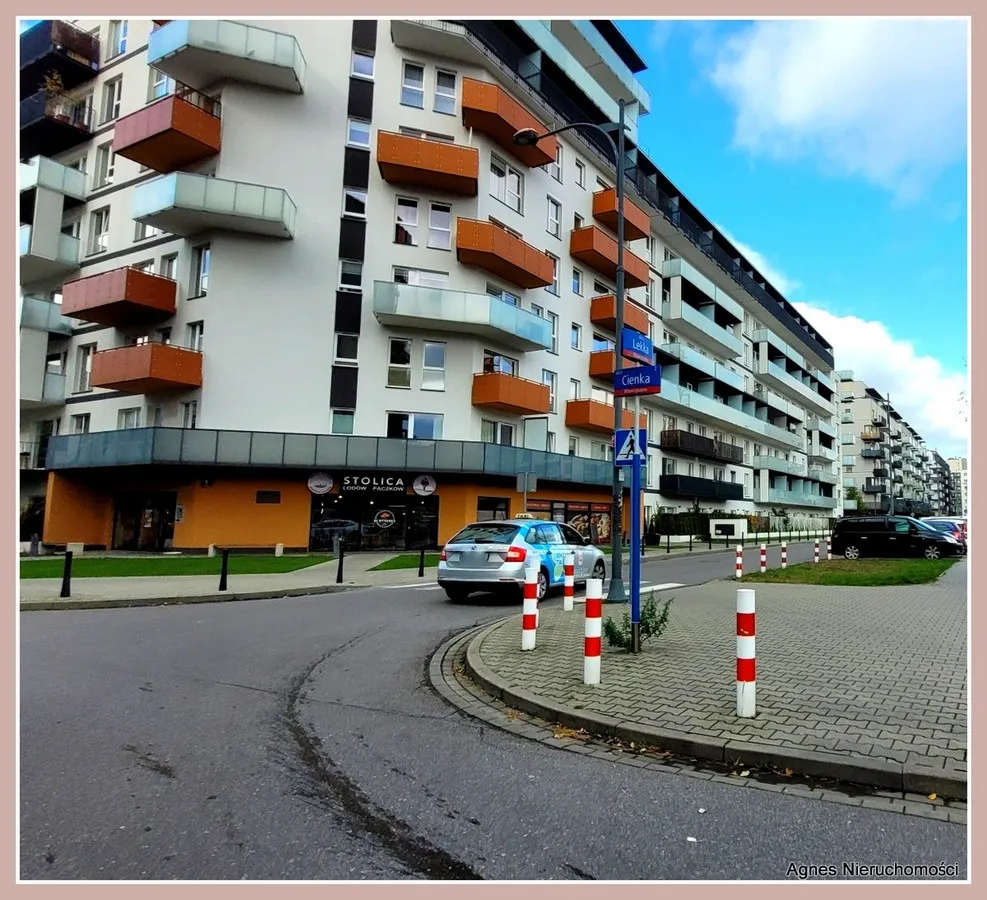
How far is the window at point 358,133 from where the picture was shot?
94.3 feet

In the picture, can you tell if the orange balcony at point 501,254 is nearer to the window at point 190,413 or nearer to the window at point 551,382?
the window at point 551,382

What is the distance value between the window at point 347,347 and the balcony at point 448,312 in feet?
4.38

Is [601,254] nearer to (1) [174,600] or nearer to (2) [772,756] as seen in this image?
(1) [174,600]

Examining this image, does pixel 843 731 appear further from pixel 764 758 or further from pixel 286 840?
pixel 286 840

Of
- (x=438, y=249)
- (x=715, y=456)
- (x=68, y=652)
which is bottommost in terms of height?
(x=68, y=652)

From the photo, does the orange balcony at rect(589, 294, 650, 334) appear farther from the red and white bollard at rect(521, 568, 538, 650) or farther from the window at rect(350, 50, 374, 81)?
the red and white bollard at rect(521, 568, 538, 650)

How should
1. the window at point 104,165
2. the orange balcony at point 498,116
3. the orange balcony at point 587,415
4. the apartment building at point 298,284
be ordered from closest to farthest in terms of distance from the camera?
the apartment building at point 298,284 < the orange balcony at point 498,116 < the window at point 104,165 < the orange balcony at point 587,415

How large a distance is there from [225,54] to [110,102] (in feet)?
35.0

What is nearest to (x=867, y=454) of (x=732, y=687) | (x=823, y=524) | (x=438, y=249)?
(x=823, y=524)

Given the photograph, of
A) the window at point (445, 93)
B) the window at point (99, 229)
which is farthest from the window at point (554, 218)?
the window at point (99, 229)

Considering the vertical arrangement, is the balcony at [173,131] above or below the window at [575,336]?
above

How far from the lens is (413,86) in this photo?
29.7m

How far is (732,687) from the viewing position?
5.98m

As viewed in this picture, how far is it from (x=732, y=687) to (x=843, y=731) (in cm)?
128
